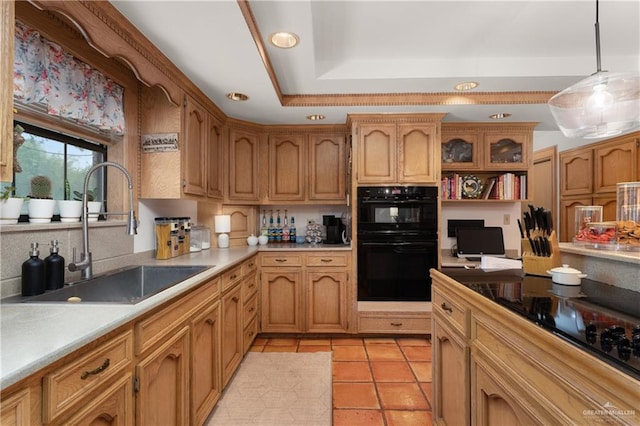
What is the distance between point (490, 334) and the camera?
3.46 ft

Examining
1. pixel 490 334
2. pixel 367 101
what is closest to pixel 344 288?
pixel 367 101

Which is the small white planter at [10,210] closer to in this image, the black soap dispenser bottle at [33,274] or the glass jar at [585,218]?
the black soap dispenser bottle at [33,274]

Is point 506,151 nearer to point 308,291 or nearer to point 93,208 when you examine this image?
point 308,291

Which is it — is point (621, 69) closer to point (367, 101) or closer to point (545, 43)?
point (545, 43)

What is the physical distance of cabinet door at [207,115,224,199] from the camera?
8.80 ft

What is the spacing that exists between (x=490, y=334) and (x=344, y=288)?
201 centimetres

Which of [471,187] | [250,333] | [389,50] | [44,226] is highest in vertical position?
[389,50]

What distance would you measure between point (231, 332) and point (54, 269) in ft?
3.81

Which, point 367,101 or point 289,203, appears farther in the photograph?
point 289,203

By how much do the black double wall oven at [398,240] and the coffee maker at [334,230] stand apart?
17.7 inches

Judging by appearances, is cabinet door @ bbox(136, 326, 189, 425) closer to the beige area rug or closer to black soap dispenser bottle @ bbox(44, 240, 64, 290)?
the beige area rug

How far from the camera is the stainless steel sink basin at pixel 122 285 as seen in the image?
4.57ft

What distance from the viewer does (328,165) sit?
3.38m

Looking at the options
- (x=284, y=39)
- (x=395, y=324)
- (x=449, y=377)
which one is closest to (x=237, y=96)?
(x=284, y=39)
